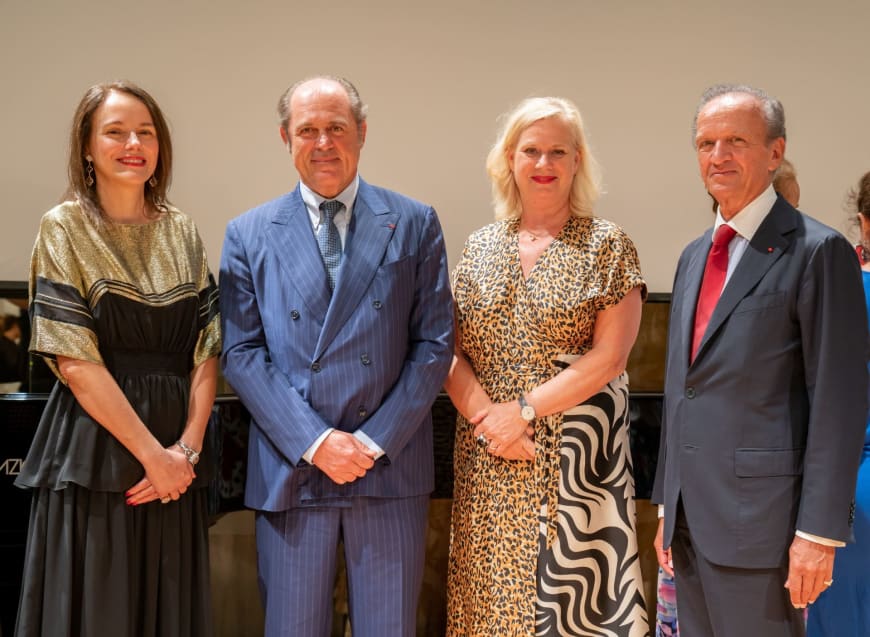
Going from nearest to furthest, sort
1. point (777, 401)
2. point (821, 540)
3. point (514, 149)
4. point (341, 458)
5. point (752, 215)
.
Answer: point (821, 540)
point (777, 401)
point (752, 215)
point (341, 458)
point (514, 149)

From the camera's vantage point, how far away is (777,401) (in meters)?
2.08

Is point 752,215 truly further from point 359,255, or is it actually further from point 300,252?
point 300,252

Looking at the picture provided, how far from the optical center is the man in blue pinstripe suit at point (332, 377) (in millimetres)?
2514

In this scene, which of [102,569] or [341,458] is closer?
[102,569]

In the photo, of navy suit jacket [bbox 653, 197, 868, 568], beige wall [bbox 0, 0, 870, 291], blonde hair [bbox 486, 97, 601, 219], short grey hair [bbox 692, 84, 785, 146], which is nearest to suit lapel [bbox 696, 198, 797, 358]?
navy suit jacket [bbox 653, 197, 868, 568]

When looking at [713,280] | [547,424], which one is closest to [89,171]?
[547,424]

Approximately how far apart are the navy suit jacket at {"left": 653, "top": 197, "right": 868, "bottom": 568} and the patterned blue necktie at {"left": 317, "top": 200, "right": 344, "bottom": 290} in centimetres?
105

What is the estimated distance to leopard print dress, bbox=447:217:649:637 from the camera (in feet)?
8.70

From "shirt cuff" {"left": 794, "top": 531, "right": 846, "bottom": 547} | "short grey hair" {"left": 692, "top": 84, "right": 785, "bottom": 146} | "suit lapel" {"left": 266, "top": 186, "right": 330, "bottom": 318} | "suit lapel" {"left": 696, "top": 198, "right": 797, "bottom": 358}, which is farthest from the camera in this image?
"suit lapel" {"left": 266, "top": 186, "right": 330, "bottom": 318}

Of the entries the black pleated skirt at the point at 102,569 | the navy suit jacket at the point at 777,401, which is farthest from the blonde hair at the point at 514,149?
the black pleated skirt at the point at 102,569

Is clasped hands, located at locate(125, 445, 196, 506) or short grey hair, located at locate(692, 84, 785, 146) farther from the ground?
short grey hair, located at locate(692, 84, 785, 146)

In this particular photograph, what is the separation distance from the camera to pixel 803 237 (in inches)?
82.9

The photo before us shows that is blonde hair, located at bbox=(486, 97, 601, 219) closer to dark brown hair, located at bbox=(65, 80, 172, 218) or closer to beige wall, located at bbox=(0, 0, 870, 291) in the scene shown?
dark brown hair, located at bbox=(65, 80, 172, 218)

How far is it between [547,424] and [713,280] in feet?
2.24
